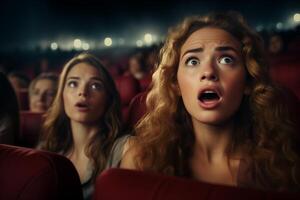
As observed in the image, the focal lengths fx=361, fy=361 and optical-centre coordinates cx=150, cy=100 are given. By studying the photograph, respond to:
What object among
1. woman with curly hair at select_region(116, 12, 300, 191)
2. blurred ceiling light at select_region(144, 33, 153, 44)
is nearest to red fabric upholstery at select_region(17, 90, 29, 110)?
woman with curly hair at select_region(116, 12, 300, 191)

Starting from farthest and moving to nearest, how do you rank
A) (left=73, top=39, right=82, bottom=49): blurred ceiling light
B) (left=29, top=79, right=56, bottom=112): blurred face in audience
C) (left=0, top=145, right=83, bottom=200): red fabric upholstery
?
(left=73, top=39, right=82, bottom=49): blurred ceiling light → (left=29, top=79, right=56, bottom=112): blurred face in audience → (left=0, top=145, right=83, bottom=200): red fabric upholstery

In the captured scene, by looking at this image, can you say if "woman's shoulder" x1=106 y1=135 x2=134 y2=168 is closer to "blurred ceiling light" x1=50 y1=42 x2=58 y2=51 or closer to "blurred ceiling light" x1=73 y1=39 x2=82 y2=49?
"blurred ceiling light" x1=50 y1=42 x2=58 y2=51

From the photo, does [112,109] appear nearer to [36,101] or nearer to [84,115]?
[84,115]

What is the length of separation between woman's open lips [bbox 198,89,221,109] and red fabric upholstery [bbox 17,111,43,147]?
65 centimetres

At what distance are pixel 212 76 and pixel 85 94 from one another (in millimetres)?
371

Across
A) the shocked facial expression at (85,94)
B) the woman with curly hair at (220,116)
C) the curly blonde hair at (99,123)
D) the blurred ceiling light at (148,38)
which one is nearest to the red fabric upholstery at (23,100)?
the curly blonde hair at (99,123)

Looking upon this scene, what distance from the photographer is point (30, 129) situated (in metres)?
1.13

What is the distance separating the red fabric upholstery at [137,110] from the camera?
2.79 feet

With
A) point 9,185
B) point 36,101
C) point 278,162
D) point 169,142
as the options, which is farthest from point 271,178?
point 36,101

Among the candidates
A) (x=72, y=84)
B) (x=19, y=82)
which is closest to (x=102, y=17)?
(x=19, y=82)

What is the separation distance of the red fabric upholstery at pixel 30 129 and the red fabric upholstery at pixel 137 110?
34cm

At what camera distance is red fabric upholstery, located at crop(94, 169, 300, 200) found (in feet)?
1.17

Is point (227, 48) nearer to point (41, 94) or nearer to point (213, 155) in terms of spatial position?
point (213, 155)

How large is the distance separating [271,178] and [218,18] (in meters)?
0.29
